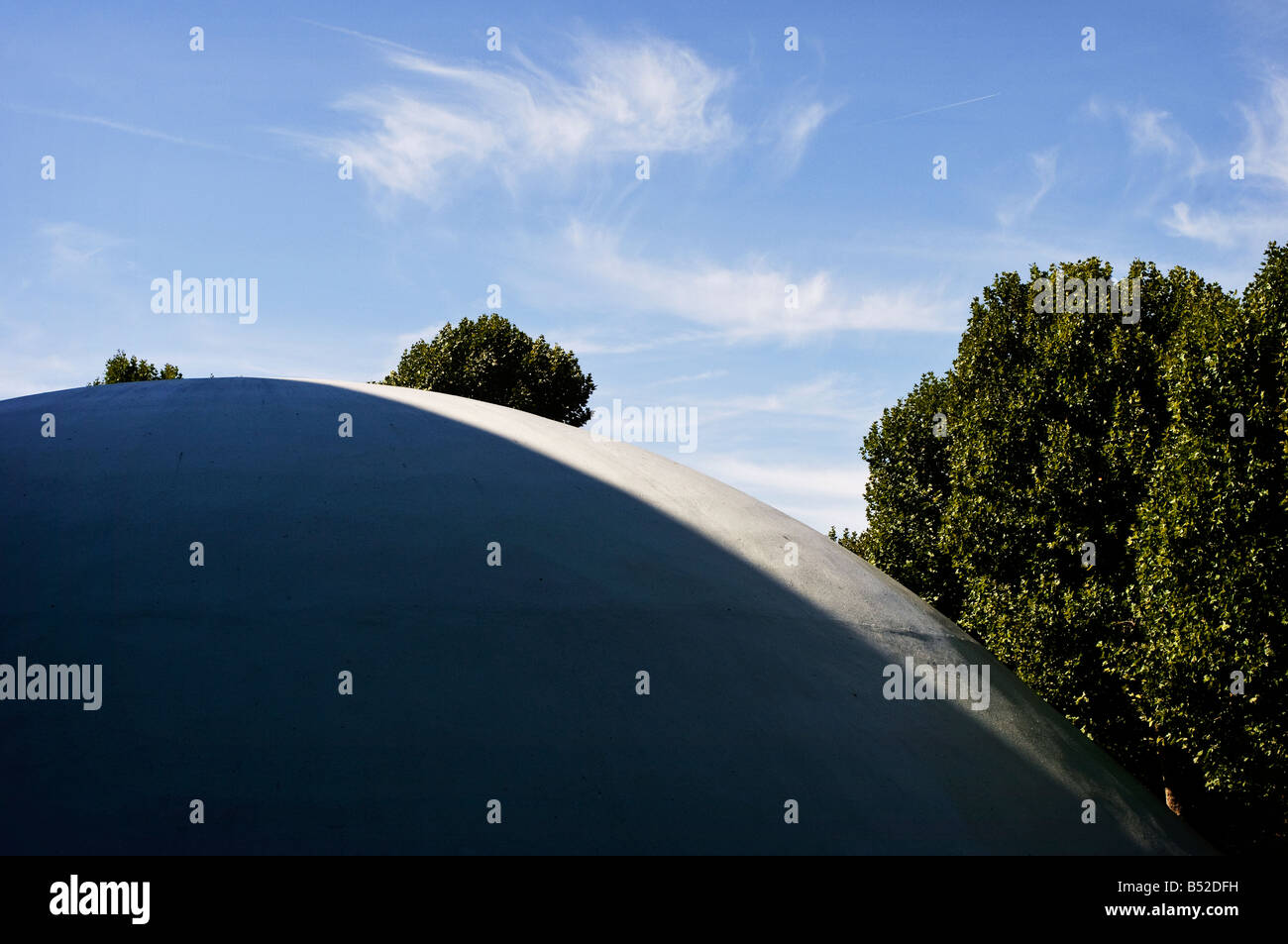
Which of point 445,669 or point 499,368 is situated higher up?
point 499,368

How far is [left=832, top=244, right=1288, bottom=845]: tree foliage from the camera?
48.2 feet

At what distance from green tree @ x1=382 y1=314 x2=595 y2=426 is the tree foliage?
17056mm

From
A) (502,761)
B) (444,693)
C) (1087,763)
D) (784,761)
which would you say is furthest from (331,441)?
(1087,763)

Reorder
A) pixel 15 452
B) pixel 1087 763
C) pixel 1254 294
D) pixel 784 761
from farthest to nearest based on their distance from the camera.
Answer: pixel 1254 294, pixel 1087 763, pixel 15 452, pixel 784 761

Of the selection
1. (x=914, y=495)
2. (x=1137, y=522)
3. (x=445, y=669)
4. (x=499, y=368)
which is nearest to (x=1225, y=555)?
(x=1137, y=522)

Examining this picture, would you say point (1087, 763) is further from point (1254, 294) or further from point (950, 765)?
point (1254, 294)

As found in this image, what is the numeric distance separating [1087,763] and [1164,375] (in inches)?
430

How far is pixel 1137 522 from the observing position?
1762 centimetres

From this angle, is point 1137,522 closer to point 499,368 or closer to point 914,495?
point 914,495

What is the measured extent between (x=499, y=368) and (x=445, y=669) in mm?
30693

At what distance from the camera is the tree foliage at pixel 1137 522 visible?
579 inches

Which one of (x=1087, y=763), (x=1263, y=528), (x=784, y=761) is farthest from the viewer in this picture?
(x=1263, y=528)

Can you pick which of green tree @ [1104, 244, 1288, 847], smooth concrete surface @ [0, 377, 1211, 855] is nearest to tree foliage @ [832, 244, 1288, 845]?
green tree @ [1104, 244, 1288, 847]
